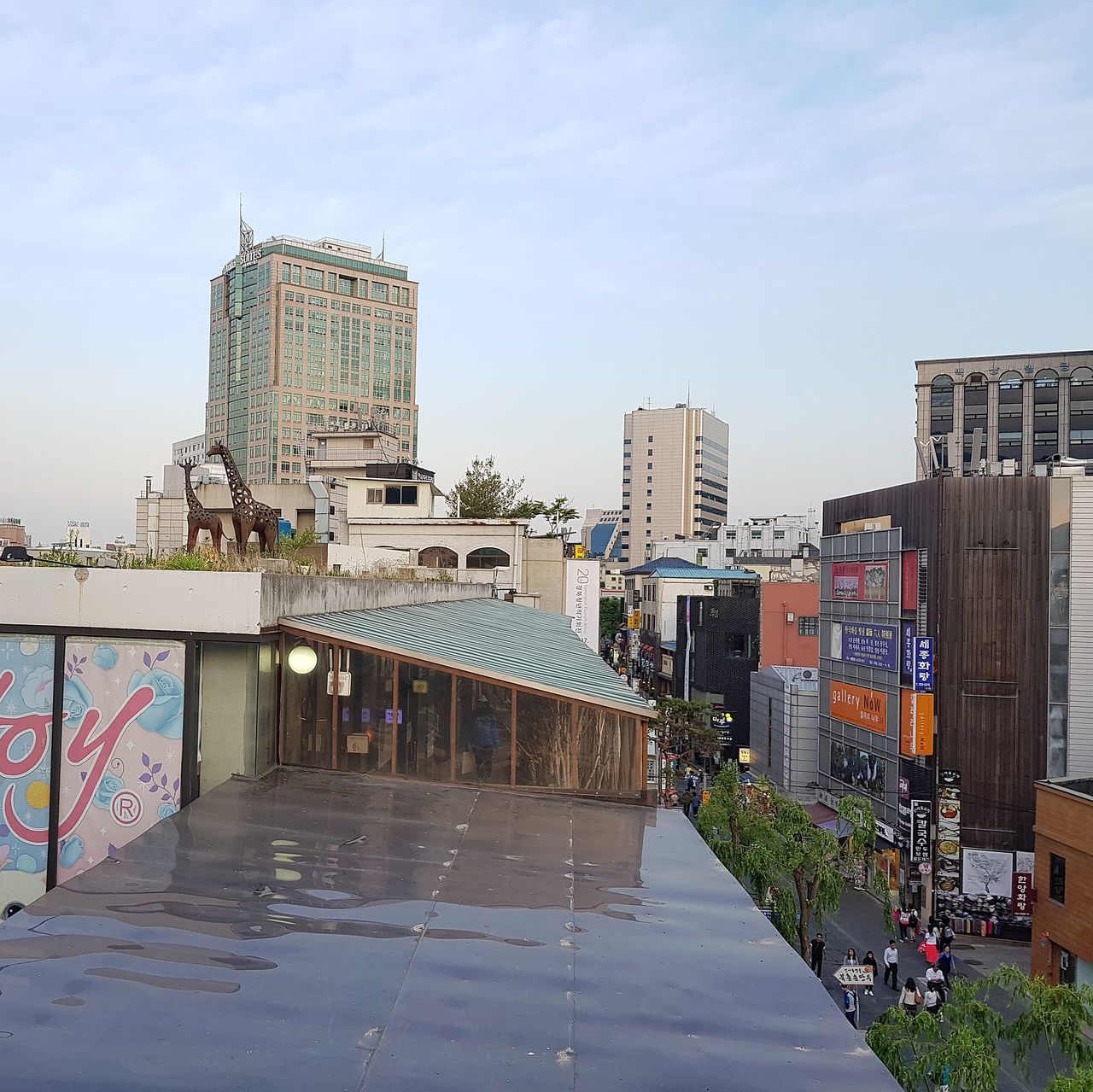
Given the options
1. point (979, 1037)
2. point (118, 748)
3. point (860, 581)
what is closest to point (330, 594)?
point (118, 748)

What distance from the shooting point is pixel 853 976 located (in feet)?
60.3

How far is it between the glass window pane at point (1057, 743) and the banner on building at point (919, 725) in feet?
12.3

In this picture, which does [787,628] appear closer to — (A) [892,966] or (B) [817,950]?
(A) [892,966]

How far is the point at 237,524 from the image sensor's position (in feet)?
56.9

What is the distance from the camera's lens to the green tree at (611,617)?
417ft

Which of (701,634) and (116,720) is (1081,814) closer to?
(116,720)

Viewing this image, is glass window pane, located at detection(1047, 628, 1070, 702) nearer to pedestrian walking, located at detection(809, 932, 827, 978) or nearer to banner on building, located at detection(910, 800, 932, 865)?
banner on building, located at detection(910, 800, 932, 865)

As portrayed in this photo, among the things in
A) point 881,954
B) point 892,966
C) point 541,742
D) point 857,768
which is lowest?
point 881,954

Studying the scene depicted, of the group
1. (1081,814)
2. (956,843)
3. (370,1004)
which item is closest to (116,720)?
(370,1004)

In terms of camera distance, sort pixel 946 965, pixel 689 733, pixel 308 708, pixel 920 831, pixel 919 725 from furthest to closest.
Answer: pixel 689 733 → pixel 919 725 → pixel 920 831 → pixel 946 965 → pixel 308 708

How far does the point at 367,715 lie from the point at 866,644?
27550mm

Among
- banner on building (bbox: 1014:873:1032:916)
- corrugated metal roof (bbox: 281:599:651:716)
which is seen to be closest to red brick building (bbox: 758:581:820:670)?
banner on building (bbox: 1014:873:1032:916)

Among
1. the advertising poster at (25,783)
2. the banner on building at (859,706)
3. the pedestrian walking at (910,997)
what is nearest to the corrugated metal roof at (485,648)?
the advertising poster at (25,783)

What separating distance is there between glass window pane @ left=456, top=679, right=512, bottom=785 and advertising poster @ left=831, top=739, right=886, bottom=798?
84.1 feet
